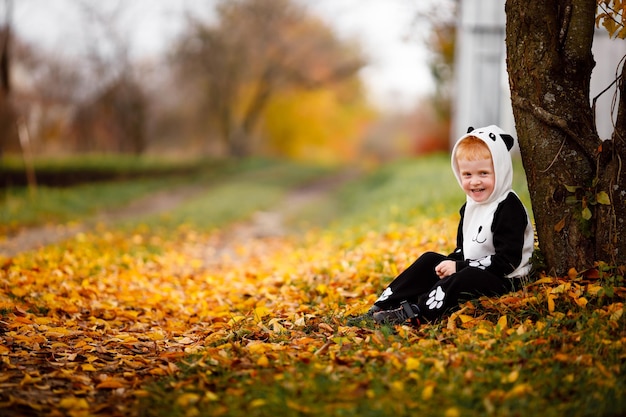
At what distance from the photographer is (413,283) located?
4.21 m

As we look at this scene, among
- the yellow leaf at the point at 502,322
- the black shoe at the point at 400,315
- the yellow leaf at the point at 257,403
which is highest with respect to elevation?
the yellow leaf at the point at 502,322

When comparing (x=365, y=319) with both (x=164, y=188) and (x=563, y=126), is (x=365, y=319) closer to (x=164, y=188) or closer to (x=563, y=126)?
(x=563, y=126)

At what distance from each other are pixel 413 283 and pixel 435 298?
0.87 ft

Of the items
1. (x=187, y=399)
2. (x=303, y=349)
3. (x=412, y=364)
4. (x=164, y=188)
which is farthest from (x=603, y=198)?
(x=164, y=188)

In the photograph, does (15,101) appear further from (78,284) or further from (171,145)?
(171,145)

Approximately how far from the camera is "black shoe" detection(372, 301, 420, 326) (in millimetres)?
4031

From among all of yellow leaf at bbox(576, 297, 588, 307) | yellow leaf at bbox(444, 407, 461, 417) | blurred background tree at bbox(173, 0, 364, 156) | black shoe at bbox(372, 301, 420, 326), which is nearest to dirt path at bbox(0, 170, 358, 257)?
black shoe at bbox(372, 301, 420, 326)

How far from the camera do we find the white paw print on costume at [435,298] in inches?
155

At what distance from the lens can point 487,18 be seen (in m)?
13.9

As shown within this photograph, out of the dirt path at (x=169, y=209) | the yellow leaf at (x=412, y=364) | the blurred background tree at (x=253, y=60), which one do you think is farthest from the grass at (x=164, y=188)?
the yellow leaf at (x=412, y=364)

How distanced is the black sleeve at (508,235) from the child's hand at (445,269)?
23cm

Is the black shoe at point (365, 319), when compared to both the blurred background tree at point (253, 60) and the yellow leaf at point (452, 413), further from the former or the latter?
the blurred background tree at point (253, 60)

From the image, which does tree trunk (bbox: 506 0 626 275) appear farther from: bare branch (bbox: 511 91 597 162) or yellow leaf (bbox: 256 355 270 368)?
yellow leaf (bbox: 256 355 270 368)

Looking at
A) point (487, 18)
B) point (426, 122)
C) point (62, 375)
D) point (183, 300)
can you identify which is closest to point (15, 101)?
point (487, 18)
